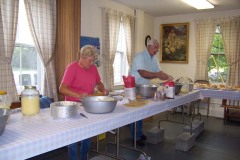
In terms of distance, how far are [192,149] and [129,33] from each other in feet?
10.0

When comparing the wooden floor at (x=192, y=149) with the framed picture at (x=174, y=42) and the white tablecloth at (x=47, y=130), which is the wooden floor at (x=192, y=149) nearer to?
the white tablecloth at (x=47, y=130)

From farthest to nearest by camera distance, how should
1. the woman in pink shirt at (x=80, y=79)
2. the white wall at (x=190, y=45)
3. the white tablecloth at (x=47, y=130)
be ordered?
the white wall at (x=190, y=45) < the woman in pink shirt at (x=80, y=79) < the white tablecloth at (x=47, y=130)

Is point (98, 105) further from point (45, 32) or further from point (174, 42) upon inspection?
point (174, 42)

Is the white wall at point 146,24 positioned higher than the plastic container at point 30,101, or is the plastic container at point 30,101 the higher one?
the white wall at point 146,24

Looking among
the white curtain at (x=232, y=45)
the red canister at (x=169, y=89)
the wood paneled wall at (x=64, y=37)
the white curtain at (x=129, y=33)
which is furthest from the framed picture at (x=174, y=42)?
the red canister at (x=169, y=89)

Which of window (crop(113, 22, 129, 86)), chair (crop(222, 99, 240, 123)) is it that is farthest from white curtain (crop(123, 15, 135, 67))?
chair (crop(222, 99, 240, 123))

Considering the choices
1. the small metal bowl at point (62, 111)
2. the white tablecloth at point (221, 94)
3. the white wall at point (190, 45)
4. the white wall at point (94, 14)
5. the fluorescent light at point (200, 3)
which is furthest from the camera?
the white wall at point (190, 45)

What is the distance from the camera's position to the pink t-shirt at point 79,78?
2.34 meters

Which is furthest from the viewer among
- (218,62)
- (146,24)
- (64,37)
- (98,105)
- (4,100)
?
(146,24)

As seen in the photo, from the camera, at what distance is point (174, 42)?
6406 millimetres

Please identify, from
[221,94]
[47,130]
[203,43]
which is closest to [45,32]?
[47,130]

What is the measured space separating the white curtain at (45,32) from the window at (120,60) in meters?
1.97

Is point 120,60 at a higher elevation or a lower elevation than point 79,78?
higher

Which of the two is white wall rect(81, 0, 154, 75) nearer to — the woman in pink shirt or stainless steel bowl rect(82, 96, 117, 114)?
the woman in pink shirt
